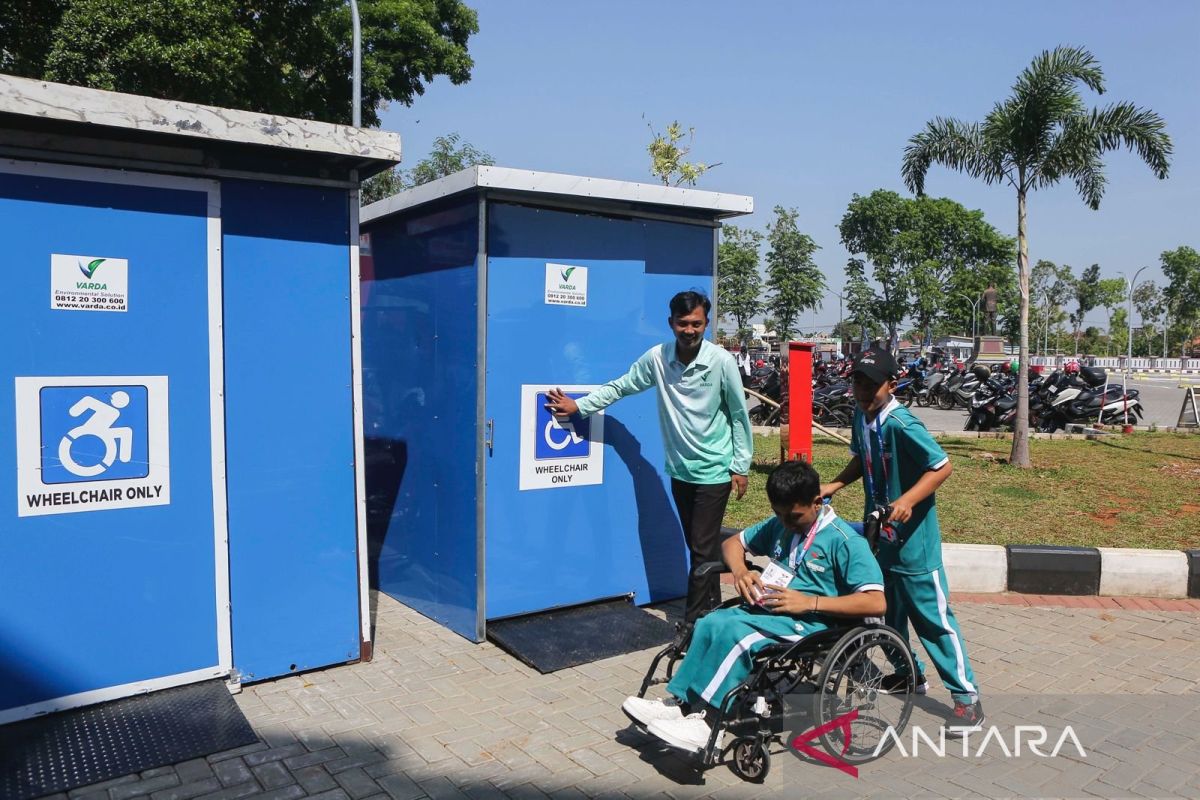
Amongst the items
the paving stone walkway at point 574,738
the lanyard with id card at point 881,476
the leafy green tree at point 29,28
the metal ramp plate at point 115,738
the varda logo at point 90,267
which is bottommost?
the paving stone walkway at point 574,738

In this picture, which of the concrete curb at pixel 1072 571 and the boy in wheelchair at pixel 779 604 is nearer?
the boy in wheelchair at pixel 779 604

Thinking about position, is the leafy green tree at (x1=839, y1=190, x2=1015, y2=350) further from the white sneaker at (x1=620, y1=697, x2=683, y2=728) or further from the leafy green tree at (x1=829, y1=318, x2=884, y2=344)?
the white sneaker at (x1=620, y1=697, x2=683, y2=728)

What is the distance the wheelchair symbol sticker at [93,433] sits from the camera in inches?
149

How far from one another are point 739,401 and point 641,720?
1.97m

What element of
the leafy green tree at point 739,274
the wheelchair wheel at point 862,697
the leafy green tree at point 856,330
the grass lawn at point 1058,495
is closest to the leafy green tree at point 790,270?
the leafy green tree at point 739,274

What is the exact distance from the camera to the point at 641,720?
3.45 m

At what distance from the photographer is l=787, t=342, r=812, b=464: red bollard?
810cm

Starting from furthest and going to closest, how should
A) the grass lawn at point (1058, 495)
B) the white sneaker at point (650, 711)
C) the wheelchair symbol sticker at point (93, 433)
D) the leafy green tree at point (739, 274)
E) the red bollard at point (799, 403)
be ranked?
the leafy green tree at point (739, 274) < the red bollard at point (799, 403) < the grass lawn at point (1058, 495) < the wheelchair symbol sticker at point (93, 433) < the white sneaker at point (650, 711)

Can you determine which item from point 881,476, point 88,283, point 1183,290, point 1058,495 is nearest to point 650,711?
point 881,476

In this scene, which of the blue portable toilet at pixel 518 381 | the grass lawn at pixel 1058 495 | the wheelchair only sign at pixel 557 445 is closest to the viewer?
the blue portable toilet at pixel 518 381

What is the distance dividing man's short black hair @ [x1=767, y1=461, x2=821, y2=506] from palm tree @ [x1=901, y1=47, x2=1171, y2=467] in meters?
8.72

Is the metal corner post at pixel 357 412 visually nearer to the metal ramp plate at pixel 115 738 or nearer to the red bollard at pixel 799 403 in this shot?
the metal ramp plate at pixel 115 738

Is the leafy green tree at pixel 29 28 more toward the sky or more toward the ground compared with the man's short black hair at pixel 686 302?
more toward the sky

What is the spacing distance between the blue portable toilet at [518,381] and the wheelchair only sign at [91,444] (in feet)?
5.38
